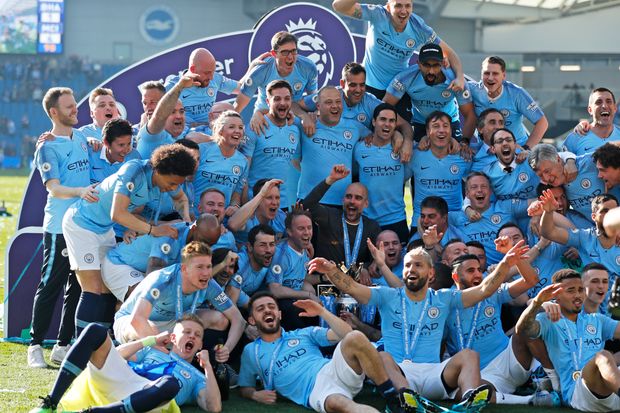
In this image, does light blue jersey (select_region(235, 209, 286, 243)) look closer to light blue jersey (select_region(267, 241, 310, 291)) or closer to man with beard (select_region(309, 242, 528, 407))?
light blue jersey (select_region(267, 241, 310, 291))

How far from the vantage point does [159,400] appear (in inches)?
225

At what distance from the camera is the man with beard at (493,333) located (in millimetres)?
7078

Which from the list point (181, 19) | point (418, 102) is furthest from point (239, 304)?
point (181, 19)

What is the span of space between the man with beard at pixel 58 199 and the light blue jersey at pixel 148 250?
0.75m

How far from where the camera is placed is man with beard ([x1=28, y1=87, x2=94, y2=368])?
8.07 meters

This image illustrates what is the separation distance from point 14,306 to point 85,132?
1.73 meters

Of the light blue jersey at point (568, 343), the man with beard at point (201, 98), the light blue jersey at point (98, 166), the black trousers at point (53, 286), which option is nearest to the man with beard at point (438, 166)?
the man with beard at point (201, 98)

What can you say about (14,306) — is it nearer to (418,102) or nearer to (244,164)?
(244,164)

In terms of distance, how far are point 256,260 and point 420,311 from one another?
58.1 inches

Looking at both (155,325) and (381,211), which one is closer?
(155,325)

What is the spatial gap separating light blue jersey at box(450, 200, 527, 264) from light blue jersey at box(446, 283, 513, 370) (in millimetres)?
957

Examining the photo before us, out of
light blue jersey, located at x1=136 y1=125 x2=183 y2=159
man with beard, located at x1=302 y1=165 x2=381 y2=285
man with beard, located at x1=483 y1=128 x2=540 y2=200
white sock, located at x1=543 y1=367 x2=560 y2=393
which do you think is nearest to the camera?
white sock, located at x1=543 y1=367 x2=560 y2=393

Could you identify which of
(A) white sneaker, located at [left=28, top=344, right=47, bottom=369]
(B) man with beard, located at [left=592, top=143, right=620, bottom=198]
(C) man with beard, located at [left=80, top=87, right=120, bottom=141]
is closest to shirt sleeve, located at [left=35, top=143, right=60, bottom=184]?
(C) man with beard, located at [left=80, top=87, right=120, bottom=141]

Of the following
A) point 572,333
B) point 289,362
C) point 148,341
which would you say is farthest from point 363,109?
point 148,341
